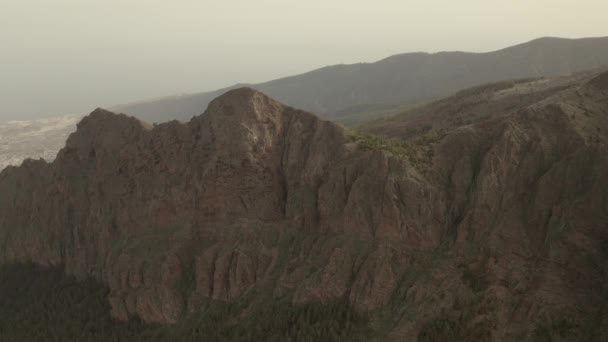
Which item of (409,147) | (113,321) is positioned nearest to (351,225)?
(409,147)

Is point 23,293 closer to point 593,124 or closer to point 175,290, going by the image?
point 175,290

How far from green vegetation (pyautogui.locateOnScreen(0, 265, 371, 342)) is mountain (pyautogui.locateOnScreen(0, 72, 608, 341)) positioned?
215 mm

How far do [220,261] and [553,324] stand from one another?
24758 mm

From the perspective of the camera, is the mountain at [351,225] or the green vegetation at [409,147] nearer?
the mountain at [351,225]

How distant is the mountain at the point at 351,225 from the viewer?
33.3 metres

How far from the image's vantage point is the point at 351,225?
40.6 m

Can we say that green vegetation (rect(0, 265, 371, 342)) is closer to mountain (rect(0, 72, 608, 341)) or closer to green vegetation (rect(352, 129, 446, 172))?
mountain (rect(0, 72, 608, 341))

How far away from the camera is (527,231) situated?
34844mm

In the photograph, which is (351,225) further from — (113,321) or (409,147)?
(113,321)

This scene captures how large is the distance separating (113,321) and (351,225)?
926 inches

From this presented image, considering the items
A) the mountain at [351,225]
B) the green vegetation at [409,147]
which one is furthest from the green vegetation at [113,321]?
the green vegetation at [409,147]

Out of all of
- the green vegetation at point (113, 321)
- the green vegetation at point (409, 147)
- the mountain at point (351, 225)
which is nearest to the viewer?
the mountain at point (351, 225)

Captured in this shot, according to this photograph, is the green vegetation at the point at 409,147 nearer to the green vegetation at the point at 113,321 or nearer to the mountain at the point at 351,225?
the mountain at the point at 351,225

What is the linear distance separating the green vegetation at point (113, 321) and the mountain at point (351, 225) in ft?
0.71
